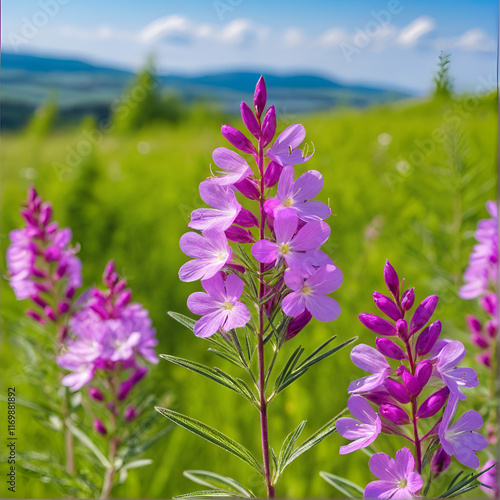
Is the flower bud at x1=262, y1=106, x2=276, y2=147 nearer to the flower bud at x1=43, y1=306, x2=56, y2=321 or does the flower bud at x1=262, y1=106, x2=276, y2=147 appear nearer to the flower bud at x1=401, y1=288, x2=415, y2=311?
the flower bud at x1=401, y1=288, x2=415, y2=311

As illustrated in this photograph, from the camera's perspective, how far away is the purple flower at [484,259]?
101 cm

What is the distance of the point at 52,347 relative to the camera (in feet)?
4.08

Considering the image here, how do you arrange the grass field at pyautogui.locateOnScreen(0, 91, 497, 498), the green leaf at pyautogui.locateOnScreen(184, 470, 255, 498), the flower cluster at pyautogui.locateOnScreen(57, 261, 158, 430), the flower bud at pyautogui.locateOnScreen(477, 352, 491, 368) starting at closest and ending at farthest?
the green leaf at pyautogui.locateOnScreen(184, 470, 255, 498) < the flower cluster at pyautogui.locateOnScreen(57, 261, 158, 430) < the flower bud at pyautogui.locateOnScreen(477, 352, 491, 368) < the grass field at pyautogui.locateOnScreen(0, 91, 497, 498)

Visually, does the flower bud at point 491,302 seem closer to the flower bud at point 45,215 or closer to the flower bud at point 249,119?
the flower bud at point 249,119

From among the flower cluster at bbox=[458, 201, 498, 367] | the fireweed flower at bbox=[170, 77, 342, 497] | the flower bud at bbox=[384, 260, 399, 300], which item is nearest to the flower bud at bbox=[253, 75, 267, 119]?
the fireweed flower at bbox=[170, 77, 342, 497]

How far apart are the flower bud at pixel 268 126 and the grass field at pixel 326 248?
0.72 feet

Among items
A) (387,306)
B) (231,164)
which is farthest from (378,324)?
(231,164)

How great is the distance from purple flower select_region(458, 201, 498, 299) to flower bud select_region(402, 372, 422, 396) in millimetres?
521

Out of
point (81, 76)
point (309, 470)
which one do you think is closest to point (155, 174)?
point (81, 76)

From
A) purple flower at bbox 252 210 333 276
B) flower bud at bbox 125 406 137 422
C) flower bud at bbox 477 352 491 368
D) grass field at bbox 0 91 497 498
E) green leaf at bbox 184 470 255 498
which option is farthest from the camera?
grass field at bbox 0 91 497 498

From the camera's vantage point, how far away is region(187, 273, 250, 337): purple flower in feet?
1.85

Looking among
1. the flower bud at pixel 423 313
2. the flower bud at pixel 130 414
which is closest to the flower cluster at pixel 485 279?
the flower bud at pixel 423 313

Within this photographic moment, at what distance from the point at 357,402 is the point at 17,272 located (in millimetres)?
826

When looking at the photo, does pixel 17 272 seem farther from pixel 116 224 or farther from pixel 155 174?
pixel 155 174
